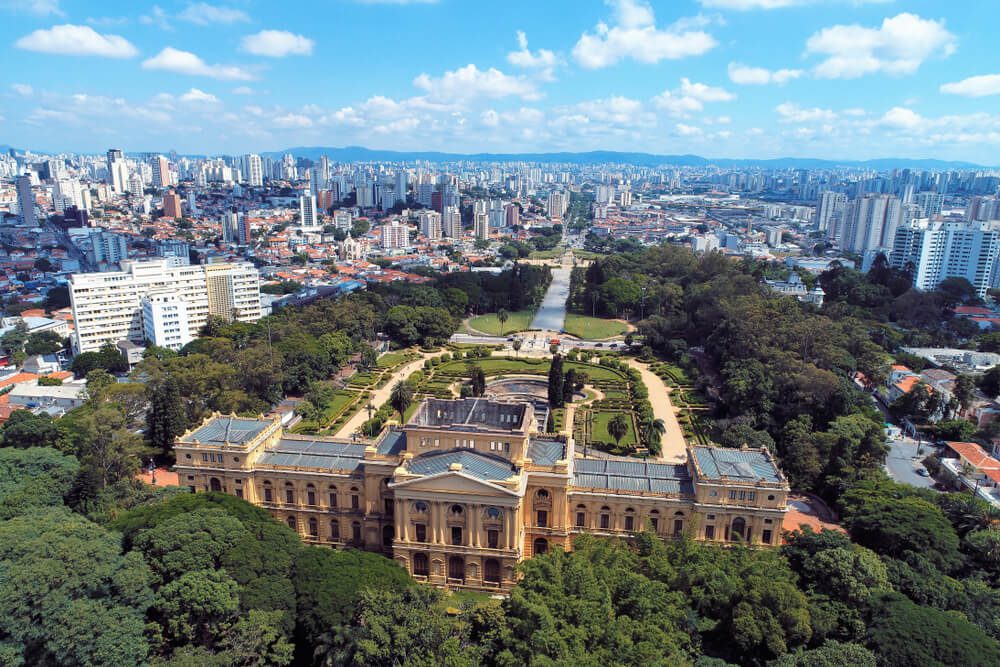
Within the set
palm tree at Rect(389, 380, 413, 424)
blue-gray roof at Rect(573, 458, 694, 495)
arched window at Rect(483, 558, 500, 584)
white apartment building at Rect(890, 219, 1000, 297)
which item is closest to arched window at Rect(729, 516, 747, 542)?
blue-gray roof at Rect(573, 458, 694, 495)

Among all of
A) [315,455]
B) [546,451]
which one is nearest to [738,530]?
[546,451]

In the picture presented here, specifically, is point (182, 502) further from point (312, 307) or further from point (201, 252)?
point (201, 252)

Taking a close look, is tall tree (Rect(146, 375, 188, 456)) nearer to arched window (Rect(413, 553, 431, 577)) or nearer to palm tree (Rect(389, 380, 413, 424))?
palm tree (Rect(389, 380, 413, 424))

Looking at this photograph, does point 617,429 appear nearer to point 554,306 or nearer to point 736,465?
point 736,465

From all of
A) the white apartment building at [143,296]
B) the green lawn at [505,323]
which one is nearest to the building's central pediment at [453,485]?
the white apartment building at [143,296]

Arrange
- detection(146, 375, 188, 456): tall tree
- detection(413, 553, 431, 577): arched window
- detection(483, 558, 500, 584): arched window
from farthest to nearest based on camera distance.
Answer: detection(146, 375, 188, 456): tall tree
detection(413, 553, 431, 577): arched window
detection(483, 558, 500, 584): arched window

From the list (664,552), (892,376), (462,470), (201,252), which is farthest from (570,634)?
(201,252)

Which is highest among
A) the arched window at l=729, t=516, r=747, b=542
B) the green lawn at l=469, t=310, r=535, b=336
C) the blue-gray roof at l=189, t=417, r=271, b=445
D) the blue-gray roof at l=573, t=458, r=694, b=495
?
the blue-gray roof at l=189, t=417, r=271, b=445
